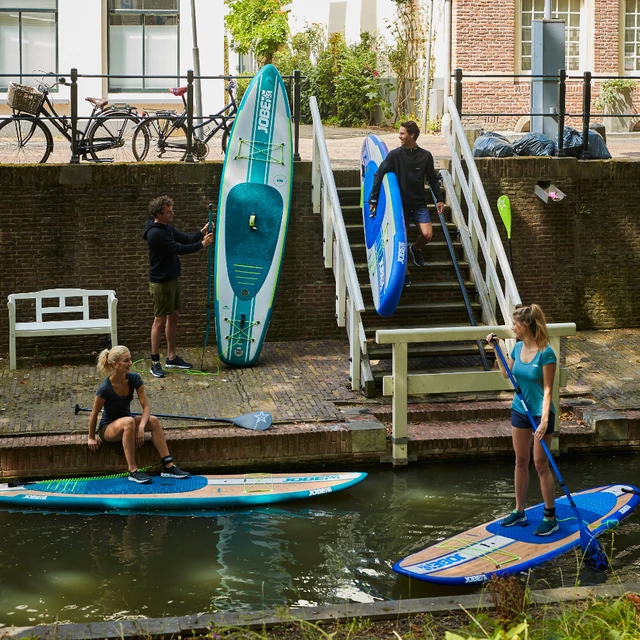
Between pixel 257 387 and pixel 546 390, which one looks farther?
pixel 257 387

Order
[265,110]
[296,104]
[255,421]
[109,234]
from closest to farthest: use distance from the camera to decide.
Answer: [255,421], [109,234], [265,110], [296,104]

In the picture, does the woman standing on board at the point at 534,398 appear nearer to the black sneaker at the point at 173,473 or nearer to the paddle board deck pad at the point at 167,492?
the paddle board deck pad at the point at 167,492

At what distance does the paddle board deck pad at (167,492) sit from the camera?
8008 mm

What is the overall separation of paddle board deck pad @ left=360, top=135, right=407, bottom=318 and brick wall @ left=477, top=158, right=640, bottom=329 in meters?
1.75

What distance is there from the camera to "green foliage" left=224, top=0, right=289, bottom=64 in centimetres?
2327

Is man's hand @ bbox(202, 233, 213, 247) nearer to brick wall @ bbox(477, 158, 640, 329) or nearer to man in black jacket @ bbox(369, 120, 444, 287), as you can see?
man in black jacket @ bbox(369, 120, 444, 287)

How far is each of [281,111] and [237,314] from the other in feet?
7.89

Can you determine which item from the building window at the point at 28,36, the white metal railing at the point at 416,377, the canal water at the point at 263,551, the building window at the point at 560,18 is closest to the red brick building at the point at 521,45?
the building window at the point at 560,18

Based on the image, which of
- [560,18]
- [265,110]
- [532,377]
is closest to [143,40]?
[265,110]

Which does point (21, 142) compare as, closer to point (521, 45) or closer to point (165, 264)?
point (165, 264)

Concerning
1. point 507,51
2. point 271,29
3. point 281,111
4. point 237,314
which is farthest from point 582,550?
point 271,29

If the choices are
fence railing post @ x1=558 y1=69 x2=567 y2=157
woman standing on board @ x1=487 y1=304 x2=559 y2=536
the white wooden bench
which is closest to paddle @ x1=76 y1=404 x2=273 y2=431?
the white wooden bench

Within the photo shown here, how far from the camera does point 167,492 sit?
26.6 ft

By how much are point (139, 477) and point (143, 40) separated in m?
12.1
